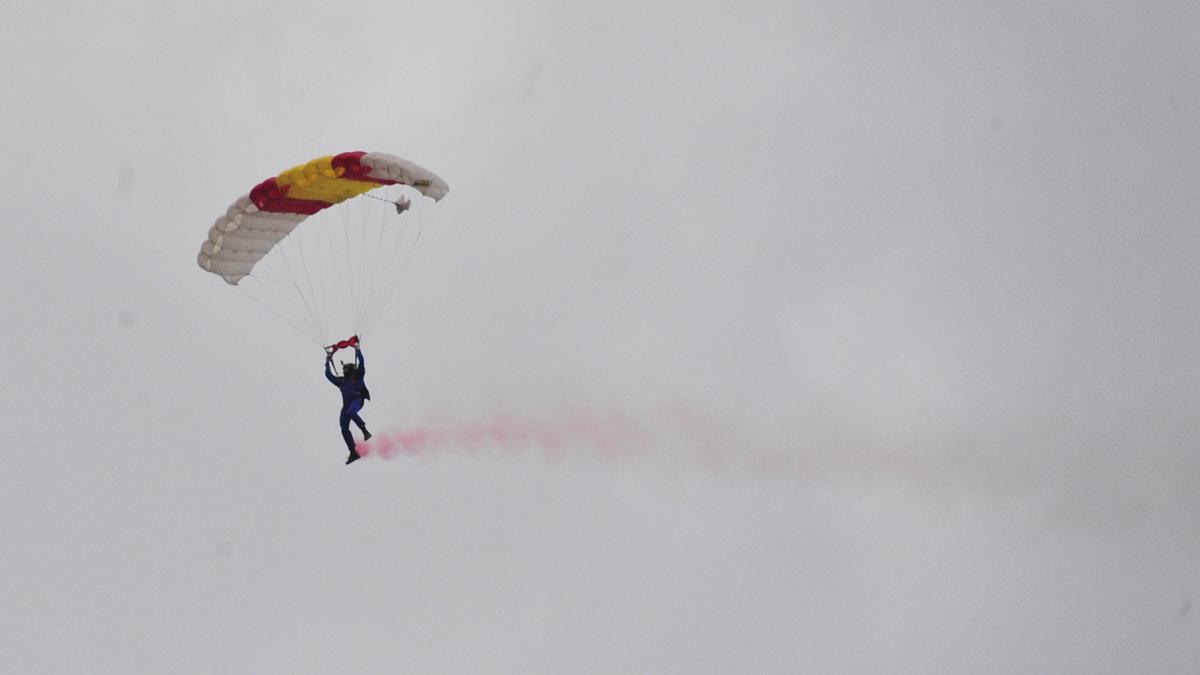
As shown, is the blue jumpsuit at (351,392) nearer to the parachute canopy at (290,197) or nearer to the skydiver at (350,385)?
the skydiver at (350,385)

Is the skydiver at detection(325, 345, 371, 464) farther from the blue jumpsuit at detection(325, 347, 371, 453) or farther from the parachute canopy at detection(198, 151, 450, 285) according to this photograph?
the parachute canopy at detection(198, 151, 450, 285)

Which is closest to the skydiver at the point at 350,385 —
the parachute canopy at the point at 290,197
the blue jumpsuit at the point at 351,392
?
the blue jumpsuit at the point at 351,392

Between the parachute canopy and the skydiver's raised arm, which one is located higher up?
the parachute canopy

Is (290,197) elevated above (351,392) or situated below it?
above

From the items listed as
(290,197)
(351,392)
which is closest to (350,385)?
(351,392)

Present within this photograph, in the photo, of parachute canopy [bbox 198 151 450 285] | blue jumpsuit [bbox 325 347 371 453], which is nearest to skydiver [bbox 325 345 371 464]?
blue jumpsuit [bbox 325 347 371 453]

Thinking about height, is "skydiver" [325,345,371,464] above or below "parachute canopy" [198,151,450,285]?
below

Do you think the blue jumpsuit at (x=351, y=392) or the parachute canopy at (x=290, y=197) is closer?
the parachute canopy at (x=290, y=197)

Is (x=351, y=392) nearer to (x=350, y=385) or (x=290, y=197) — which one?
(x=350, y=385)

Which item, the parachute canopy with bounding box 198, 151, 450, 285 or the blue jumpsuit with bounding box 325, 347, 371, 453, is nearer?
the parachute canopy with bounding box 198, 151, 450, 285

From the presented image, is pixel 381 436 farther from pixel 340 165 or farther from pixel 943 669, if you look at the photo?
pixel 943 669

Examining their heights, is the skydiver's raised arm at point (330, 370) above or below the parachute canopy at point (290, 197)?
below

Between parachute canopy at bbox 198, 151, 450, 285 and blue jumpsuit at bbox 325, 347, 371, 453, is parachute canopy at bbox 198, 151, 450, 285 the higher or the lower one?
the higher one

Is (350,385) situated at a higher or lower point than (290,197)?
lower
